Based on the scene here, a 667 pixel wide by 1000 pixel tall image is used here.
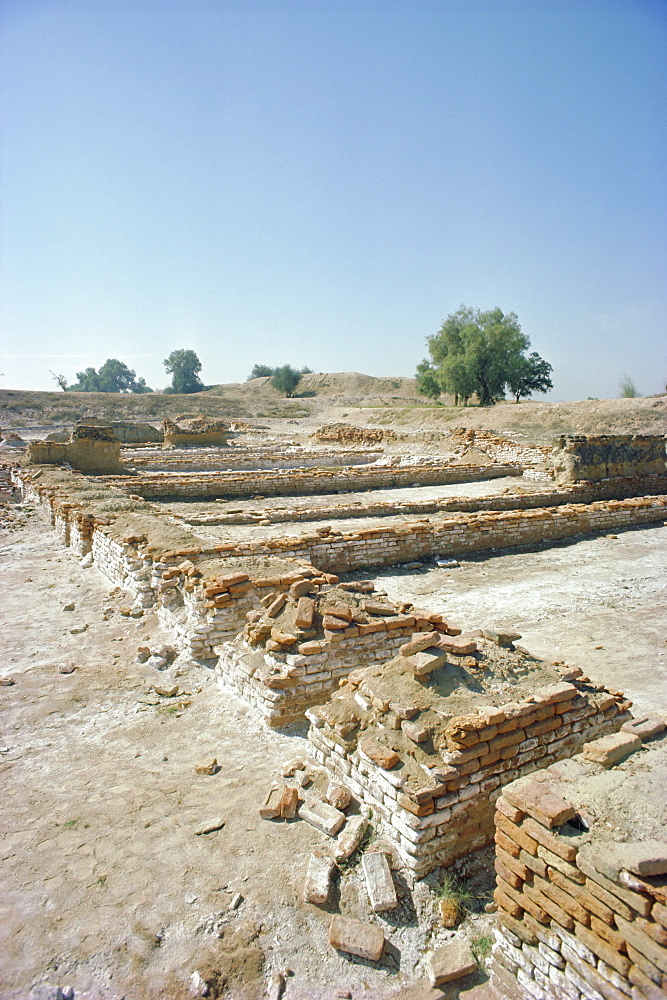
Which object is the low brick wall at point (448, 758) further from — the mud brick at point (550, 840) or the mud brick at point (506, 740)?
the mud brick at point (550, 840)

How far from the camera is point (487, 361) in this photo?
38.6m

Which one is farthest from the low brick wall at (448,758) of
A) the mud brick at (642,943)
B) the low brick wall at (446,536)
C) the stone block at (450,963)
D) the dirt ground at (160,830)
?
the low brick wall at (446,536)

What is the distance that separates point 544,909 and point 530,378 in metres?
43.9

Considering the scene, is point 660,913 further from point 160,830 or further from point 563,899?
point 160,830

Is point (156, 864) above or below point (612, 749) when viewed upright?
below

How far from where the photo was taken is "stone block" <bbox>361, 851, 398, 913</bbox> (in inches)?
103

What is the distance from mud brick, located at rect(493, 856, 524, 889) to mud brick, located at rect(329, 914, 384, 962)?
1.93 feet

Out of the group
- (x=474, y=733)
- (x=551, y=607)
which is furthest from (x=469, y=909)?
(x=551, y=607)

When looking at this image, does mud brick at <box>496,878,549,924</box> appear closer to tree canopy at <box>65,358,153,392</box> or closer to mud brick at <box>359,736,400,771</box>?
mud brick at <box>359,736,400,771</box>

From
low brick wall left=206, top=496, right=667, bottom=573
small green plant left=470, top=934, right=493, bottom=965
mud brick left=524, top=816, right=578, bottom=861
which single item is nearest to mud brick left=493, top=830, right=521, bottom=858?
mud brick left=524, top=816, right=578, bottom=861

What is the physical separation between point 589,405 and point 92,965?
28225mm

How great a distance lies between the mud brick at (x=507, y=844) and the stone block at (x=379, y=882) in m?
0.60

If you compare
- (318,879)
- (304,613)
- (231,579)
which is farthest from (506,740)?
(231,579)

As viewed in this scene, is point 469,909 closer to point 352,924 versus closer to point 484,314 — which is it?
point 352,924
